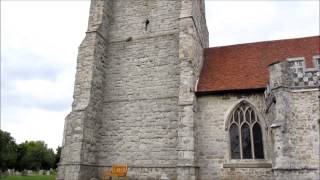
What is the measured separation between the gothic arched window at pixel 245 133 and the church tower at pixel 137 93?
197cm

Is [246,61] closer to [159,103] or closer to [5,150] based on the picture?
[159,103]

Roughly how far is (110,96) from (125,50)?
265 cm

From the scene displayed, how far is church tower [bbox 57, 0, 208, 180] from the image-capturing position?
1340cm

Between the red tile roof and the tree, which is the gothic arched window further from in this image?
the tree

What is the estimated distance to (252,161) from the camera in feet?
40.9

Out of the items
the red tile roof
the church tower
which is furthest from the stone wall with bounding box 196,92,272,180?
the church tower

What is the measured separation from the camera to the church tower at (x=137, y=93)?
527 inches

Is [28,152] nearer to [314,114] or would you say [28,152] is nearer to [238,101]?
[238,101]

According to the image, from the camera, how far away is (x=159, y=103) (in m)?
14.5

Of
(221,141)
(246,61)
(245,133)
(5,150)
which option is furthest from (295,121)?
(5,150)

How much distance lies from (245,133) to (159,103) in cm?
420

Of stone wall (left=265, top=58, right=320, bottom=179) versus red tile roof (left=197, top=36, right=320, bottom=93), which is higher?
red tile roof (left=197, top=36, right=320, bottom=93)

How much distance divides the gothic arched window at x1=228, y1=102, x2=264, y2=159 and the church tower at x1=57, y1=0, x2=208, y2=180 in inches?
77.7

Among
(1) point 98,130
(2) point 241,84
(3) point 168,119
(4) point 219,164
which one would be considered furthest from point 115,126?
(2) point 241,84
